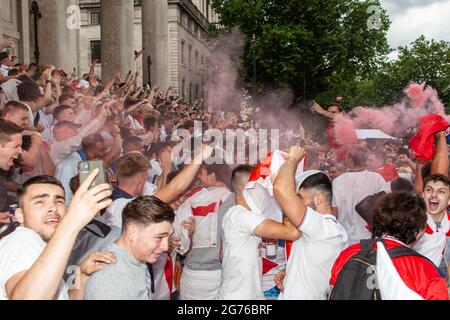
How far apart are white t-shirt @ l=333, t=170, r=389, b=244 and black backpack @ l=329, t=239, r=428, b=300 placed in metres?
2.78

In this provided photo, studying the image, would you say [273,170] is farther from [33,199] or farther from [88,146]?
[88,146]

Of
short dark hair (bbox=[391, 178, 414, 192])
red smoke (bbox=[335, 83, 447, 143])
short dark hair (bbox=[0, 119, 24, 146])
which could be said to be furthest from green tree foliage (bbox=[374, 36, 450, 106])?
short dark hair (bbox=[0, 119, 24, 146])

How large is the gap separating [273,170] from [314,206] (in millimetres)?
385

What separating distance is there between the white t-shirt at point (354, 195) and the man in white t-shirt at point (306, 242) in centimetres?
204

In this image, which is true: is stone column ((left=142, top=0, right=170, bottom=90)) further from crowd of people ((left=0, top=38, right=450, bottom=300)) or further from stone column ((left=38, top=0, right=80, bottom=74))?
crowd of people ((left=0, top=38, right=450, bottom=300))

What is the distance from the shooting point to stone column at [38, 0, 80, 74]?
1511cm

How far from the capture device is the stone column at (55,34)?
49.6ft

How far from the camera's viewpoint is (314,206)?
3715 mm

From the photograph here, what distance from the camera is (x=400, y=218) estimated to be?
302 centimetres

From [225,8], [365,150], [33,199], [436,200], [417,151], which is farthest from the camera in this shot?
[225,8]

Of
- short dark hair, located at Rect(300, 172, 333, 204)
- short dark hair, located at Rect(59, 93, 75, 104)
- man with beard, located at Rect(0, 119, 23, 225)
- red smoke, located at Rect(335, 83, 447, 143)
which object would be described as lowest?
short dark hair, located at Rect(300, 172, 333, 204)
